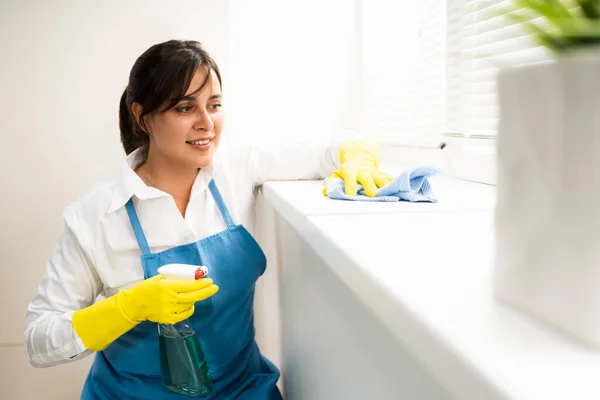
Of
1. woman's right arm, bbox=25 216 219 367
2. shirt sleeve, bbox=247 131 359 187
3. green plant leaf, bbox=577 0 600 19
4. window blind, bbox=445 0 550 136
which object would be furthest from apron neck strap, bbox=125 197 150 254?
green plant leaf, bbox=577 0 600 19

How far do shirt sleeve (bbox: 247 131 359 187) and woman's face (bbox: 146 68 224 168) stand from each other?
6.1 inches

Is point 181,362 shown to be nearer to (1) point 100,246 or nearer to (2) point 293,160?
(1) point 100,246

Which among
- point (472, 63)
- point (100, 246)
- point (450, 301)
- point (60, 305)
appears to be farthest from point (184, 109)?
point (450, 301)

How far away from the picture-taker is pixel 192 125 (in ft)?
3.68

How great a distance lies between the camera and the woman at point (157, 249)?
103 cm

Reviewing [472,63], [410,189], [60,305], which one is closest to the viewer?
[410,189]

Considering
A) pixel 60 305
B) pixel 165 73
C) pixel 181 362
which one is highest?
pixel 165 73

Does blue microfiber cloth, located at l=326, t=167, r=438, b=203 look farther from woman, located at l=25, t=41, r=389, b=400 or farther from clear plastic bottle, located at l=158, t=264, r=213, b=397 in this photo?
clear plastic bottle, located at l=158, t=264, r=213, b=397

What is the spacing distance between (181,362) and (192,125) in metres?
0.49

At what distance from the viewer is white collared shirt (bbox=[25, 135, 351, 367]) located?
1.04 metres

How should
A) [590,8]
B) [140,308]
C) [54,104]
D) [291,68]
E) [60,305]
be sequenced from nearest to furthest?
1. [590,8]
2. [140,308]
3. [60,305]
4. [54,104]
5. [291,68]

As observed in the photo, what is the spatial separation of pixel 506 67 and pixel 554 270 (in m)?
0.14

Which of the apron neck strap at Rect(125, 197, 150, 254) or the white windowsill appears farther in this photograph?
the apron neck strap at Rect(125, 197, 150, 254)

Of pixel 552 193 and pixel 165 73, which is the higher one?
pixel 165 73
